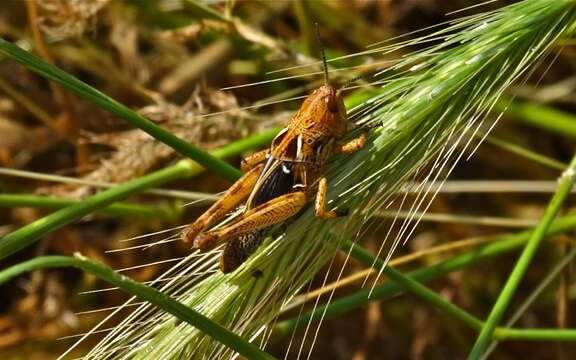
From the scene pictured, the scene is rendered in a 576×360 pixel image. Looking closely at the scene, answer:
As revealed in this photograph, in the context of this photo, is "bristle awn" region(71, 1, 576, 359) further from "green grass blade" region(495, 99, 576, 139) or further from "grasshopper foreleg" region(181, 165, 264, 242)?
"green grass blade" region(495, 99, 576, 139)

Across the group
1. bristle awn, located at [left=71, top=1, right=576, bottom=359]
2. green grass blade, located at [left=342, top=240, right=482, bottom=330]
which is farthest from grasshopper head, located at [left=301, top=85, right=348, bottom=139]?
green grass blade, located at [left=342, top=240, right=482, bottom=330]

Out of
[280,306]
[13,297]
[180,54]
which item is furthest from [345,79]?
[13,297]

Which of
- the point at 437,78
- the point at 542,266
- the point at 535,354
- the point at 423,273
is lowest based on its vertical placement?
the point at 535,354

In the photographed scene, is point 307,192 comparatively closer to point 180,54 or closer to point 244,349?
point 244,349

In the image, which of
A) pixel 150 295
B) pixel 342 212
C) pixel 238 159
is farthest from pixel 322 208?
pixel 238 159

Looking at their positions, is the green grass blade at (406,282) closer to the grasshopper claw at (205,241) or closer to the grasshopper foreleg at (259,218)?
the grasshopper foreleg at (259,218)

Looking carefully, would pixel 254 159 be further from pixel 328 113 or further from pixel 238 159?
pixel 238 159

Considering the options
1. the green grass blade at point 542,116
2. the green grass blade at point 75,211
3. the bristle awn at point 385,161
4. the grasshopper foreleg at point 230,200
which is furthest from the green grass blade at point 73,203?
the green grass blade at point 542,116
